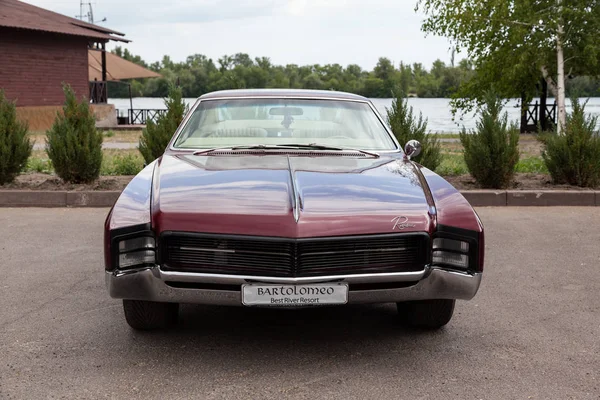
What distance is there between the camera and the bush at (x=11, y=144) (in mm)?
10609

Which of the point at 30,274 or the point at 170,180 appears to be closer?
the point at 170,180

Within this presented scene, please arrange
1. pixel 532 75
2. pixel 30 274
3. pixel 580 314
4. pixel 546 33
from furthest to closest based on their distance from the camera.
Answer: pixel 532 75 → pixel 546 33 → pixel 30 274 → pixel 580 314

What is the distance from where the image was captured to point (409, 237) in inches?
156

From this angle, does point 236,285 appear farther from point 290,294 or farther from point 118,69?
point 118,69

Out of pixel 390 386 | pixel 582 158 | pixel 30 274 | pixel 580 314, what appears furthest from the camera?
pixel 582 158

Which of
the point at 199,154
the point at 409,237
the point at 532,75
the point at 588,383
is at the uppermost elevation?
the point at 532,75

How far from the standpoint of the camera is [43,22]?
99.3ft

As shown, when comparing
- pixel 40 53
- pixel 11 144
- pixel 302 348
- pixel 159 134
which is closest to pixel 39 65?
pixel 40 53

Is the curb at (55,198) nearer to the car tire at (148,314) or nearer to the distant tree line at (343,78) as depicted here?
the car tire at (148,314)

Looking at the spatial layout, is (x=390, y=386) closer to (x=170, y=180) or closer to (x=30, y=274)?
(x=170, y=180)

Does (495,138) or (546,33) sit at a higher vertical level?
(546,33)

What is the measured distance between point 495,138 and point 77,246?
238 inches

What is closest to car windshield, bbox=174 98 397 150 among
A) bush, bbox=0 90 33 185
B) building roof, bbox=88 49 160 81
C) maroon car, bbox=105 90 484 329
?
maroon car, bbox=105 90 484 329

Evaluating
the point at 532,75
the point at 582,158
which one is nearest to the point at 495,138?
the point at 582,158
